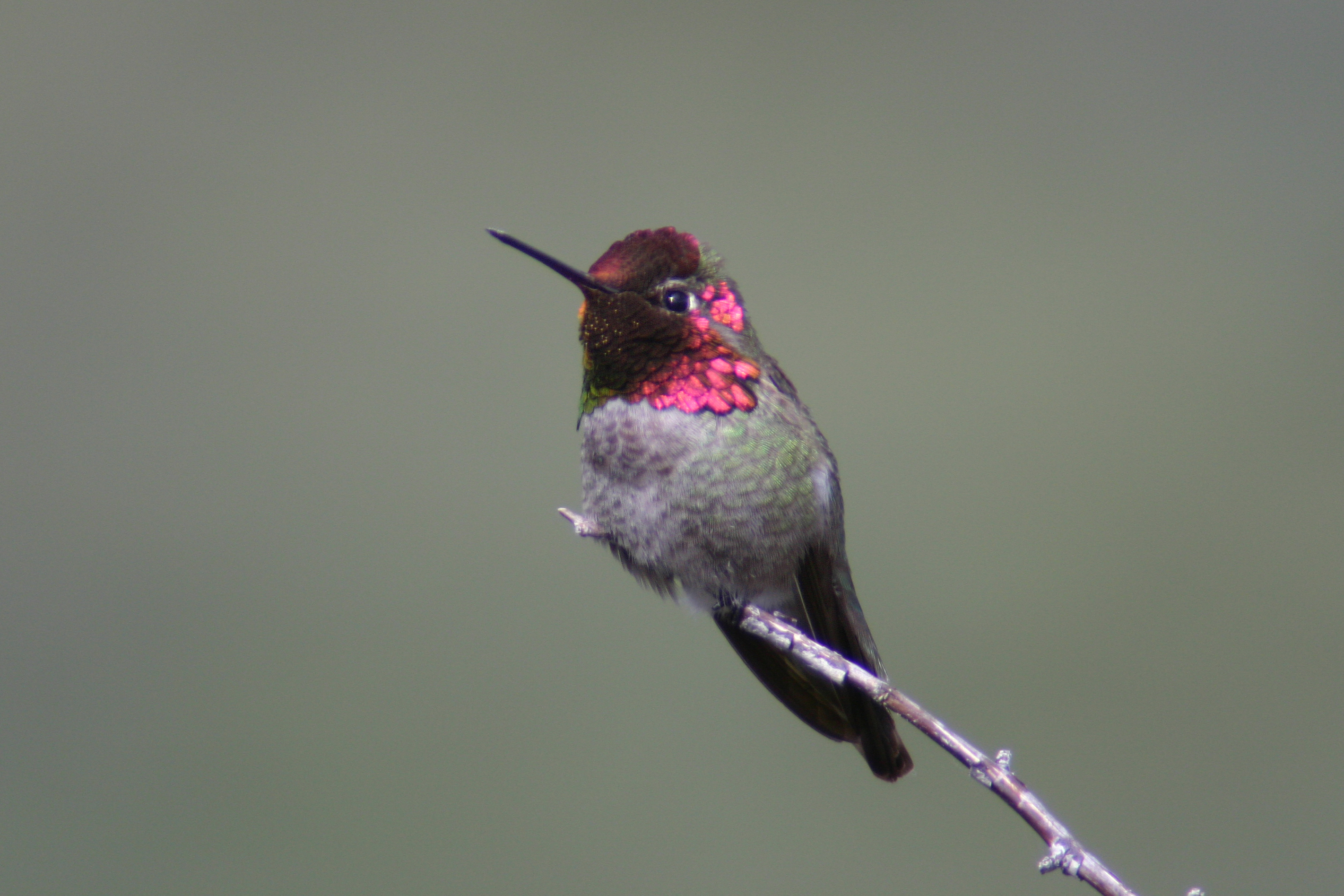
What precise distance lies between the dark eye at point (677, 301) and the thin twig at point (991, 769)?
37 centimetres

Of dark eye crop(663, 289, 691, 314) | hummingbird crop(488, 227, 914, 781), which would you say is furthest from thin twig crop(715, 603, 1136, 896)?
dark eye crop(663, 289, 691, 314)

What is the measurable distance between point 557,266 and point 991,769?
21.6 inches

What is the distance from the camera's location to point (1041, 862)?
672mm

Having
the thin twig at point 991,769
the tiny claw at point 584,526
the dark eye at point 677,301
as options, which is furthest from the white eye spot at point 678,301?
the thin twig at point 991,769

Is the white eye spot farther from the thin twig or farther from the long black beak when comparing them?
the thin twig

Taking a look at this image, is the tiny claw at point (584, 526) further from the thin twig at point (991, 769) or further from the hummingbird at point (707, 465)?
the thin twig at point (991, 769)

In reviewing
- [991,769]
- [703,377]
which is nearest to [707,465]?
[703,377]

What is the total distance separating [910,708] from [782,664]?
1.31ft

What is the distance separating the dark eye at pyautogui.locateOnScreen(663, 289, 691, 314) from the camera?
1033 millimetres

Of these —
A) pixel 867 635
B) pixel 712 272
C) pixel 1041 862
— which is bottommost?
pixel 1041 862

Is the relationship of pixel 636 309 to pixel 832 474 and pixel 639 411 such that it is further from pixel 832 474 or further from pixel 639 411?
pixel 832 474

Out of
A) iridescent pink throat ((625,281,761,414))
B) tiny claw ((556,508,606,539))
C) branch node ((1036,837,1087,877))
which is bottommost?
branch node ((1036,837,1087,877))

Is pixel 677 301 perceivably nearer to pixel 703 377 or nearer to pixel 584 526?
pixel 703 377

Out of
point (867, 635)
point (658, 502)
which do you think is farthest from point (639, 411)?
point (867, 635)
